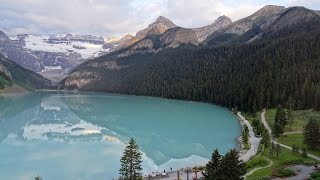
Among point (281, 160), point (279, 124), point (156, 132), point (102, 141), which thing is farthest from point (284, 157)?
point (156, 132)

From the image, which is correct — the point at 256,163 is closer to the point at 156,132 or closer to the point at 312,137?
the point at 312,137

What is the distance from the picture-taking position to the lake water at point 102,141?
77.8m

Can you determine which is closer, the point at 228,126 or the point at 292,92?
the point at 228,126

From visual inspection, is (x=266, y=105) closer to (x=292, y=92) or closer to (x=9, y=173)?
(x=292, y=92)

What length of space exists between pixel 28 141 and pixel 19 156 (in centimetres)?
2310

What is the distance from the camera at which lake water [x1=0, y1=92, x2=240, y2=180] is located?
77.8 metres

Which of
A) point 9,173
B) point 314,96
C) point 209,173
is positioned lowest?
point 9,173

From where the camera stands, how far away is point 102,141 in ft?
365

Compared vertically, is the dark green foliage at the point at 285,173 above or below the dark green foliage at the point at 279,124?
below

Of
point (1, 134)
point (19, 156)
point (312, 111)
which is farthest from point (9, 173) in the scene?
point (312, 111)

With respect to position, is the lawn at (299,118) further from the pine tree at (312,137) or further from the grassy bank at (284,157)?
the pine tree at (312,137)

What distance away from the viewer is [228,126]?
426ft

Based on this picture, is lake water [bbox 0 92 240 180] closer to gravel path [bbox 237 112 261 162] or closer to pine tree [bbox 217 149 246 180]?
gravel path [bbox 237 112 261 162]

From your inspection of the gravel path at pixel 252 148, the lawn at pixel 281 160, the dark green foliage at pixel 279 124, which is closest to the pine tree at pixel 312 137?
the lawn at pixel 281 160
